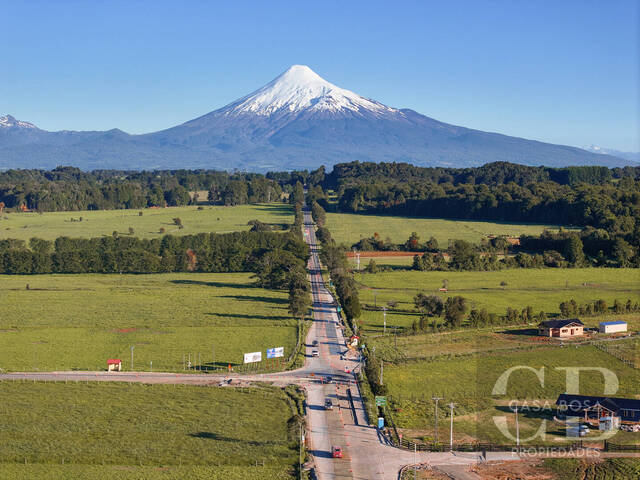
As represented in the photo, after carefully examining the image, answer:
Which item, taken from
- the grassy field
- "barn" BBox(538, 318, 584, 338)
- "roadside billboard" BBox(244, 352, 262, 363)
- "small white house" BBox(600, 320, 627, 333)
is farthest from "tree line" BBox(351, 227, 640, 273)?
the grassy field

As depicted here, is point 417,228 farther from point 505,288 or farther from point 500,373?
point 500,373

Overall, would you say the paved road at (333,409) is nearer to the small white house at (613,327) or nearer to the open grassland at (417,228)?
the small white house at (613,327)

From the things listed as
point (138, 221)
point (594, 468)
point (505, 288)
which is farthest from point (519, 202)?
point (594, 468)

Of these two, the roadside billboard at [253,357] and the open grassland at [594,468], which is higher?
the roadside billboard at [253,357]

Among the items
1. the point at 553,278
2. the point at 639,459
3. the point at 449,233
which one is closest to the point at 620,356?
the point at 639,459

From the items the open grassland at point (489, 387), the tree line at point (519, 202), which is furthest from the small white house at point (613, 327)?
the tree line at point (519, 202)

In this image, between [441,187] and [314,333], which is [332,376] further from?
[441,187]

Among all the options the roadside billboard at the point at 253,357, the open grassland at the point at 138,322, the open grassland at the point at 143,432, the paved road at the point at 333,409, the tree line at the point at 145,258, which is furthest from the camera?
the tree line at the point at 145,258
